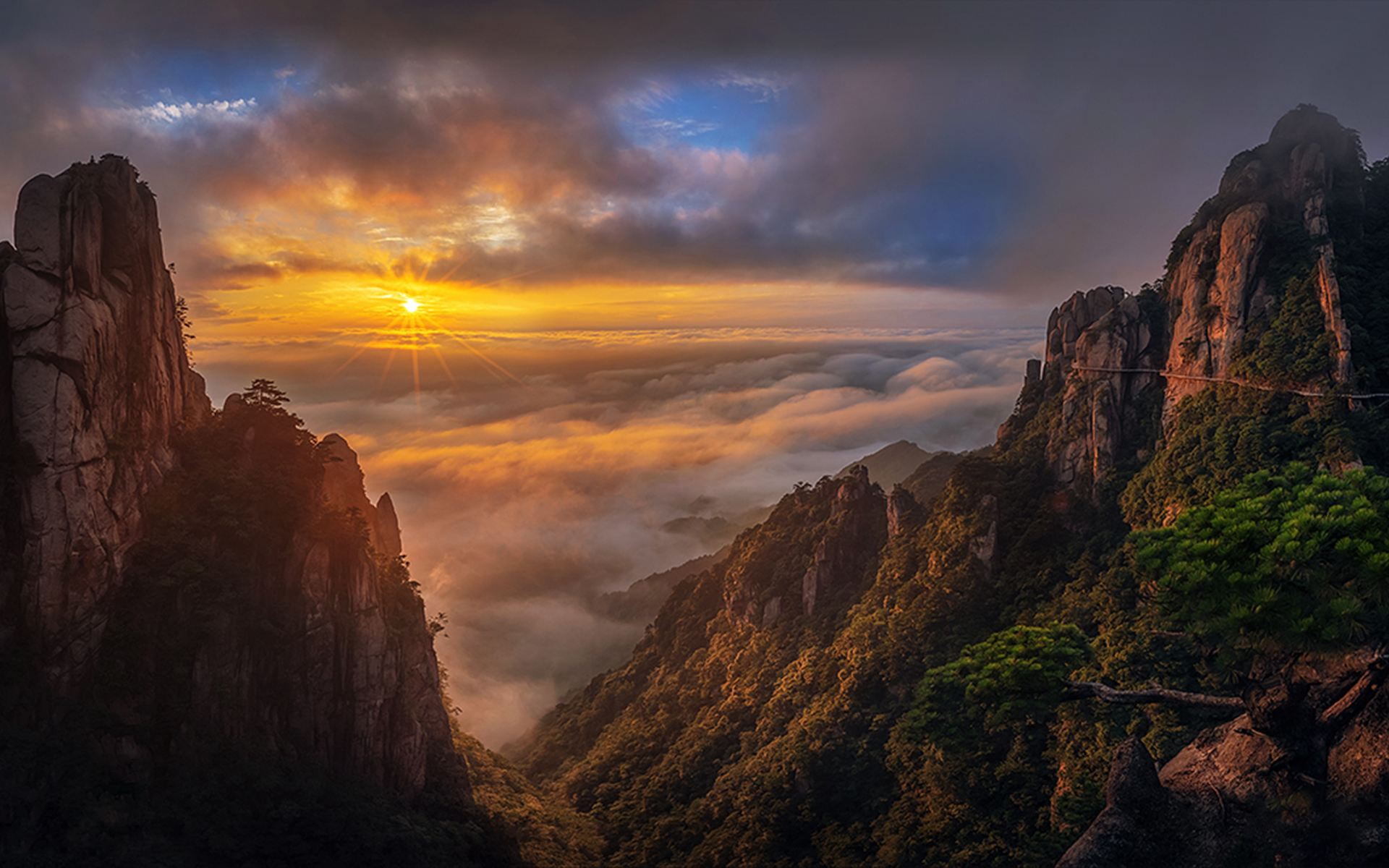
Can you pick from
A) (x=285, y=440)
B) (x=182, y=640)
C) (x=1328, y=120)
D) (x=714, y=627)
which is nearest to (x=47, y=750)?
(x=182, y=640)

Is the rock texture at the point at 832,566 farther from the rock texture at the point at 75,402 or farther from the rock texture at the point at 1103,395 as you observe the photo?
the rock texture at the point at 75,402

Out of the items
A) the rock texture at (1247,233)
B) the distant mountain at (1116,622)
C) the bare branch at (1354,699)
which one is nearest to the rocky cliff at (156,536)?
the distant mountain at (1116,622)

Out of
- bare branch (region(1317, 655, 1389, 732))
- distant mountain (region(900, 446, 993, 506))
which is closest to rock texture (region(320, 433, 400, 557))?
bare branch (region(1317, 655, 1389, 732))

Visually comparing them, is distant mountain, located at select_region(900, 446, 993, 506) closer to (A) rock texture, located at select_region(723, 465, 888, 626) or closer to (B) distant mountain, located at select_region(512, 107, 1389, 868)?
(A) rock texture, located at select_region(723, 465, 888, 626)

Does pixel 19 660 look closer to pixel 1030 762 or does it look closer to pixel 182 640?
pixel 182 640

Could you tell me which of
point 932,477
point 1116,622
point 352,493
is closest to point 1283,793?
point 1116,622
